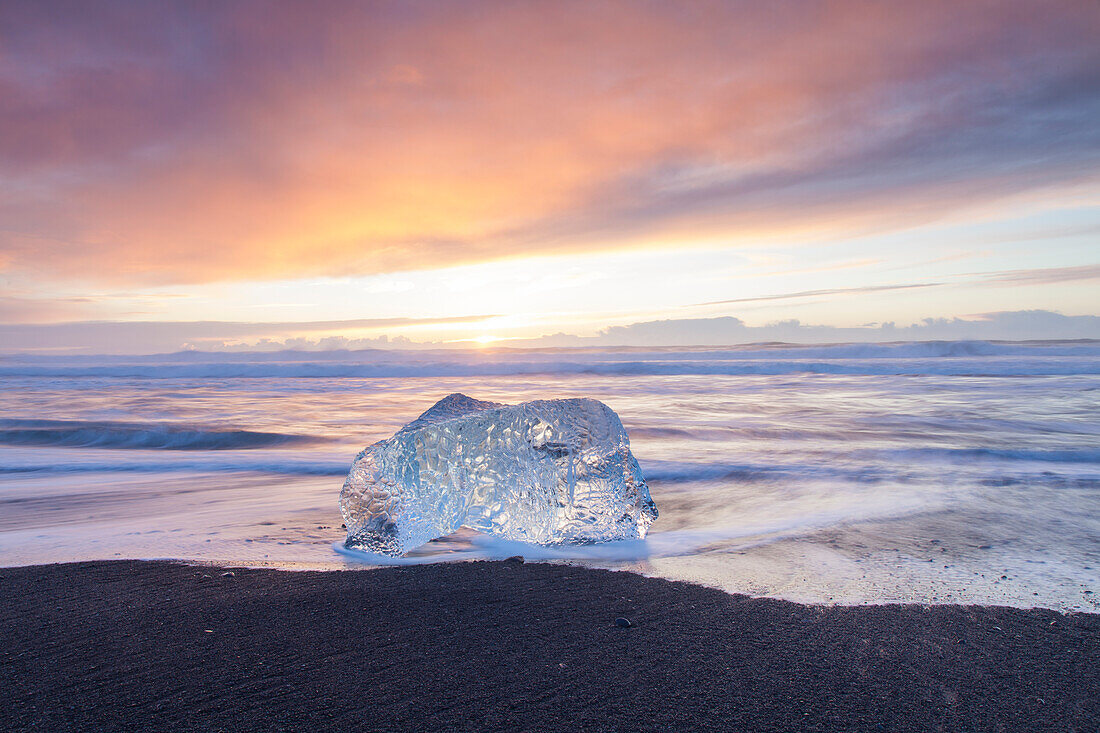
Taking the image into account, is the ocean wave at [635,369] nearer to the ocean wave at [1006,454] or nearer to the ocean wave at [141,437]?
the ocean wave at [1006,454]

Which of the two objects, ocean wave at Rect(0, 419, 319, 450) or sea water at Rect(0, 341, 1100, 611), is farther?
ocean wave at Rect(0, 419, 319, 450)

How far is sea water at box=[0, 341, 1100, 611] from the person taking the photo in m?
3.20

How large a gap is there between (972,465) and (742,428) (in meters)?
3.29

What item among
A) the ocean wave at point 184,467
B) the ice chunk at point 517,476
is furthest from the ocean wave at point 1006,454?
the ocean wave at point 184,467

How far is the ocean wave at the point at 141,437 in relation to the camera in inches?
348

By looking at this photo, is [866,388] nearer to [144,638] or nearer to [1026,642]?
[1026,642]

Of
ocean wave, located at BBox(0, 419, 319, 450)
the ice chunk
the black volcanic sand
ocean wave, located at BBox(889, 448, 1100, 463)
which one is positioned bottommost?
ocean wave, located at BBox(889, 448, 1100, 463)

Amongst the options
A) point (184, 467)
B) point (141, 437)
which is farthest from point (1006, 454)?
point (141, 437)

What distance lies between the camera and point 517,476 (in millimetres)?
3775

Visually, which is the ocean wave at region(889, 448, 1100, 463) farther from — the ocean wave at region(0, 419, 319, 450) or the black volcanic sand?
the ocean wave at region(0, 419, 319, 450)

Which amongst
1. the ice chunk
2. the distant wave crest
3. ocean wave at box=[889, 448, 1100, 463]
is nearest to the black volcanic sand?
the ice chunk

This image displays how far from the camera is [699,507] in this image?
15.9 ft

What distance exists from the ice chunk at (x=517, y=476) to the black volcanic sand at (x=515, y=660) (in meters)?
0.79

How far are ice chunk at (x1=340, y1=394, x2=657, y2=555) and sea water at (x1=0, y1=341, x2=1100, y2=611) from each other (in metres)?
Result: 0.17
